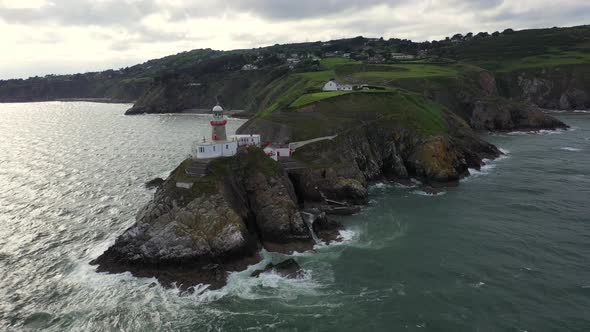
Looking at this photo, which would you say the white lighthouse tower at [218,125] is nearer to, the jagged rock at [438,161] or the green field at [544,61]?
the jagged rock at [438,161]

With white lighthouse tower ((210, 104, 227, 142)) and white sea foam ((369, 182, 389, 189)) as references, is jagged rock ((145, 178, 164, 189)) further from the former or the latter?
white sea foam ((369, 182, 389, 189))

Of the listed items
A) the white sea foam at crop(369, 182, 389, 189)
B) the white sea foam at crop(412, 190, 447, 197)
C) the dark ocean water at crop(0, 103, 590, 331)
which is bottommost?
the dark ocean water at crop(0, 103, 590, 331)

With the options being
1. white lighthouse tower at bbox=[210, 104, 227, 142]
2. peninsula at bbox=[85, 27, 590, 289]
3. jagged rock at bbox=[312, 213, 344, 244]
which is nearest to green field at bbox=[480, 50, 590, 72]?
peninsula at bbox=[85, 27, 590, 289]

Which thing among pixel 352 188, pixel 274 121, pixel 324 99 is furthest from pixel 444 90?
pixel 352 188

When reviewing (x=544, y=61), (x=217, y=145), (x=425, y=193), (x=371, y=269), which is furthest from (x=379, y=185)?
Result: (x=544, y=61)

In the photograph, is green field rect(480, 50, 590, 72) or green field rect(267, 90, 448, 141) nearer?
green field rect(267, 90, 448, 141)

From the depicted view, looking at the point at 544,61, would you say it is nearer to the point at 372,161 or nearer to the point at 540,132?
the point at 540,132

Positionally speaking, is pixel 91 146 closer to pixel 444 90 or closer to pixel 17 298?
pixel 17 298
